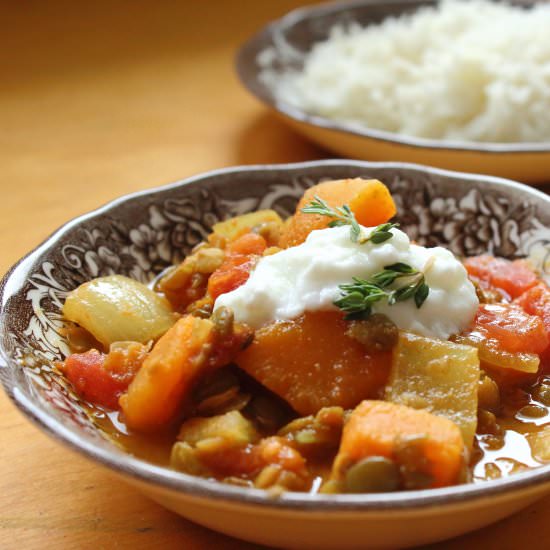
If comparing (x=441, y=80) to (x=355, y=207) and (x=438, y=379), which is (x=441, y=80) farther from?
(x=438, y=379)

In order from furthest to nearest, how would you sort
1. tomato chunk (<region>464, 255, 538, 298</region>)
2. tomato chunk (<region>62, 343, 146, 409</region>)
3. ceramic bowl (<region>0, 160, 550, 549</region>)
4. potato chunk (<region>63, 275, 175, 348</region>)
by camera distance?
tomato chunk (<region>464, 255, 538, 298</region>) → potato chunk (<region>63, 275, 175, 348</region>) → tomato chunk (<region>62, 343, 146, 409</region>) → ceramic bowl (<region>0, 160, 550, 549</region>)

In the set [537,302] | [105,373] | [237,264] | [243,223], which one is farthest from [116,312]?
[537,302]

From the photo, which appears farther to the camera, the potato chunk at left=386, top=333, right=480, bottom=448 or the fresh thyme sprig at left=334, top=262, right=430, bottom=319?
the fresh thyme sprig at left=334, top=262, right=430, bottom=319

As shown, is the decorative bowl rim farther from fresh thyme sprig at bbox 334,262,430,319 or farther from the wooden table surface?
fresh thyme sprig at bbox 334,262,430,319

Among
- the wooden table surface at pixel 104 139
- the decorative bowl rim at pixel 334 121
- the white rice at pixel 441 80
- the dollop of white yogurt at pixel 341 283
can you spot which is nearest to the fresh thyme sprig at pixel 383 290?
the dollop of white yogurt at pixel 341 283

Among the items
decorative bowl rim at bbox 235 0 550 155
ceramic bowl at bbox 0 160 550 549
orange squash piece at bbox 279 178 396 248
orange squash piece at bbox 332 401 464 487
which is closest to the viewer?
ceramic bowl at bbox 0 160 550 549

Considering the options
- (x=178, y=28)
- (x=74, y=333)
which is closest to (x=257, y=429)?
(x=74, y=333)

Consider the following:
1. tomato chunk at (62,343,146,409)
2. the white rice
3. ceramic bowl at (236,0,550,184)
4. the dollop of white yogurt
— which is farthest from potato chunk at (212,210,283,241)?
the white rice
